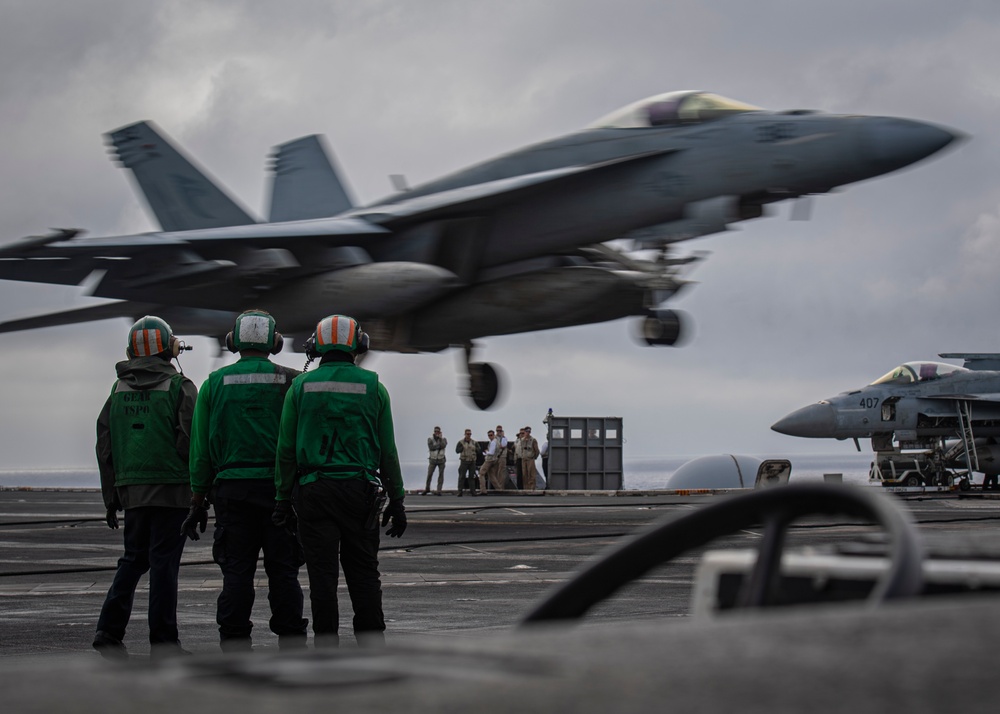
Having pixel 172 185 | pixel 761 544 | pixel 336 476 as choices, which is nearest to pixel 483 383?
pixel 172 185

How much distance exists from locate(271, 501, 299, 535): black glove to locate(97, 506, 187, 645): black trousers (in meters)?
0.74

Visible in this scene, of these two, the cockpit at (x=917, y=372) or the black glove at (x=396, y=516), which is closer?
the black glove at (x=396, y=516)

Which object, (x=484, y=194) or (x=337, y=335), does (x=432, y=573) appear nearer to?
(x=337, y=335)

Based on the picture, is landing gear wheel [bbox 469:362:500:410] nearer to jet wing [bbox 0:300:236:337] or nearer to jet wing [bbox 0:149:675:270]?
jet wing [bbox 0:149:675:270]

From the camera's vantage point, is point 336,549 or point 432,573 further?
point 432,573

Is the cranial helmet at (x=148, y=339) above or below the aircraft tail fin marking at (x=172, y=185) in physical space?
below

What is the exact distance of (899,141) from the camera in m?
15.6

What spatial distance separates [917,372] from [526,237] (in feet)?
51.0

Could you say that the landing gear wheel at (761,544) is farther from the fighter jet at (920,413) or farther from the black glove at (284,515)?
the fighter jet at (920,413)

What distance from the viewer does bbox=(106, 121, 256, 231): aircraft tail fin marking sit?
22359mm

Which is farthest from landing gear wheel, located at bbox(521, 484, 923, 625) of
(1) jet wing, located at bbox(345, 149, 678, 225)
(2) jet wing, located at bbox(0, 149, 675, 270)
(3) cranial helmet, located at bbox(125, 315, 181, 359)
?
(2) jet wing, located at bbox(0, 149, 675, 270)

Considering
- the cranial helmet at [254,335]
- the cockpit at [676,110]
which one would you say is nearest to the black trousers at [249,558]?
the cranial helmet at [254,335]

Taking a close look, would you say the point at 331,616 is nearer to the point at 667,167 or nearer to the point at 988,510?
the point at 667,167

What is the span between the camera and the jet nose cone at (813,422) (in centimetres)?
2923
